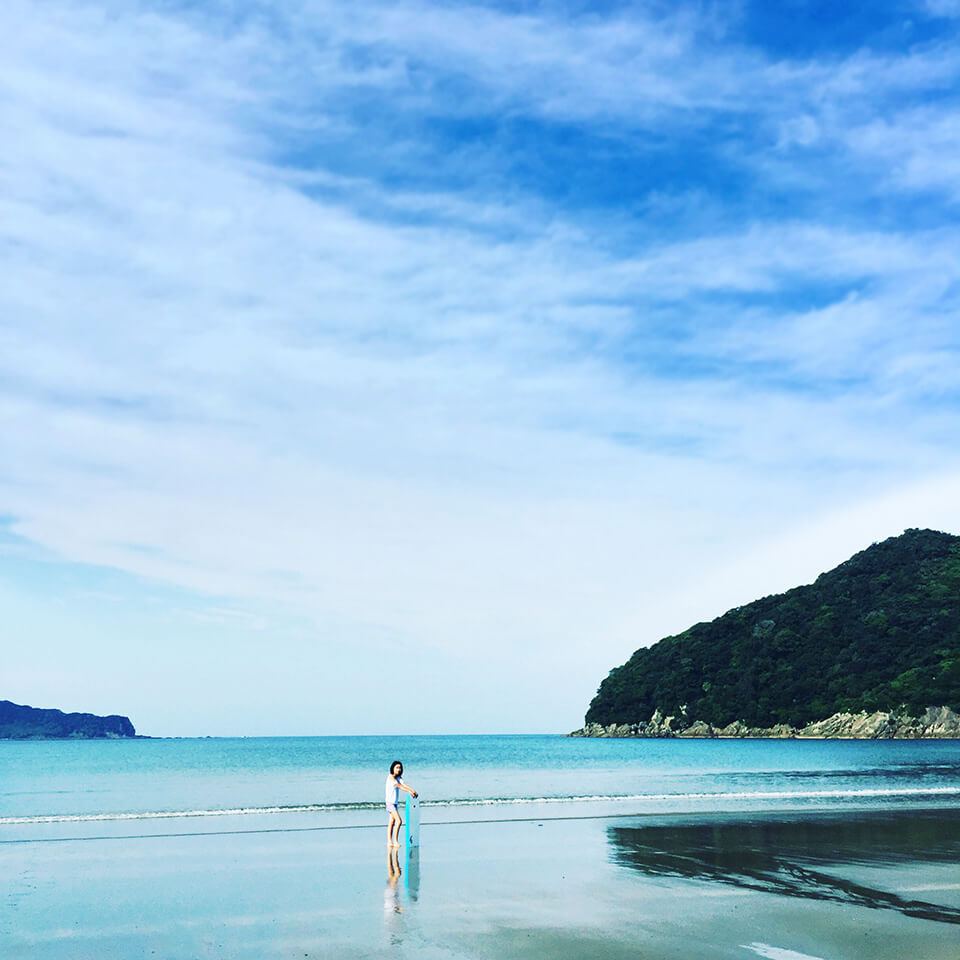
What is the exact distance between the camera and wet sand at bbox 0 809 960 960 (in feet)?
39.1

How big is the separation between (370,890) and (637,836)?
397 inches

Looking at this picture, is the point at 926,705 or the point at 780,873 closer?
the point at 780,873

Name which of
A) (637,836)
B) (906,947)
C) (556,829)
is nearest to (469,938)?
(906,947)

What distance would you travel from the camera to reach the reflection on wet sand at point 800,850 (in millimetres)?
15430

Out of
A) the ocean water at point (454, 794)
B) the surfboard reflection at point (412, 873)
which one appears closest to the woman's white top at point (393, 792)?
the surfboard reflection at point (412, 873)

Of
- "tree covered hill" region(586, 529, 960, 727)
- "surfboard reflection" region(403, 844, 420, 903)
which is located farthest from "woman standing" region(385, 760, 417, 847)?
"tree covered hill" region(586, 529, 960, 727)

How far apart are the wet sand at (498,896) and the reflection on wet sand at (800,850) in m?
0.07

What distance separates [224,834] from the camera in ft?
85.6

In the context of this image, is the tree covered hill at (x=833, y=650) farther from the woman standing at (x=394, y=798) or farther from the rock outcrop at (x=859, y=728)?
the woman standing at (x=394, y=798)

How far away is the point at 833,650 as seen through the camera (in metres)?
160

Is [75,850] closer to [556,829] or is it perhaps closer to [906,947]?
[556,829]

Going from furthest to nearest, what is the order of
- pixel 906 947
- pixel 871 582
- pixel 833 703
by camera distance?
pixel 871 582, pixel 833 703, pixel 906 947

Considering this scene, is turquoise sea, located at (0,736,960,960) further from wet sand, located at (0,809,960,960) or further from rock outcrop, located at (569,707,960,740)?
rock outcrop, located at (569,707,960,740)

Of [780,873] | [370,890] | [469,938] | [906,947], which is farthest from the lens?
[780,873]
